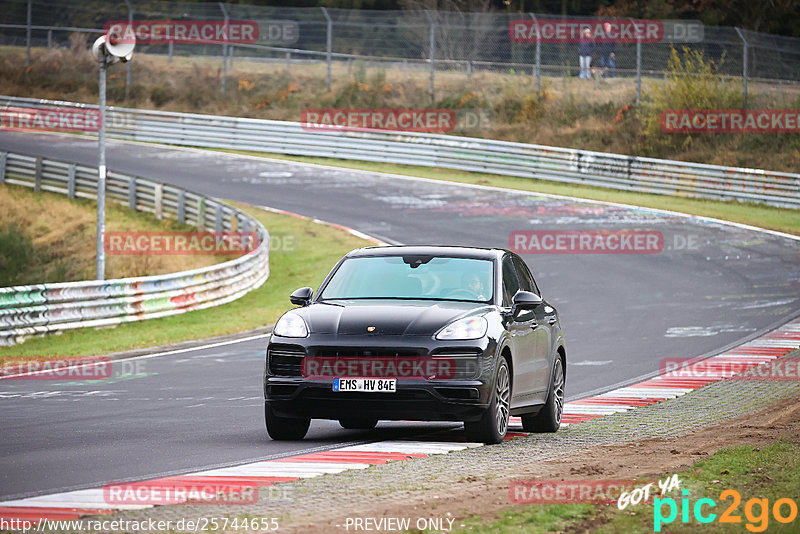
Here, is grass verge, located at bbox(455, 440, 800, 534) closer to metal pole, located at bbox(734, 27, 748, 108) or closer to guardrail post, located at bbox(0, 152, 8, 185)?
metal pole, located at bbox(734, 27, 748, 108)

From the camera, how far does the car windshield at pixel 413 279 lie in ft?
35.6

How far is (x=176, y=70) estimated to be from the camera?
2231 inches

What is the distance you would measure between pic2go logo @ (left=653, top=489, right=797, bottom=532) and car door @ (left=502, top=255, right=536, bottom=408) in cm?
362

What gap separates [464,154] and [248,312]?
20681 mm

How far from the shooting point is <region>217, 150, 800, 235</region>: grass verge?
35.3 metres

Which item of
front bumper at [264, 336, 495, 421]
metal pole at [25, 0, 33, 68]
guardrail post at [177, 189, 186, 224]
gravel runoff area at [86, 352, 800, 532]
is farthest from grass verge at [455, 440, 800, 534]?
metal pole at [25, 0, 33, 68]

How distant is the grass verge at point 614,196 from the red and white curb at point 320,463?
1954cm

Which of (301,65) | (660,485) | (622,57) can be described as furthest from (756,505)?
(301,65)

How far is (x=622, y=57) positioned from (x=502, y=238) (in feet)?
44.1

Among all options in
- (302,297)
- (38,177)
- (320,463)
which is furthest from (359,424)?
(38,177)

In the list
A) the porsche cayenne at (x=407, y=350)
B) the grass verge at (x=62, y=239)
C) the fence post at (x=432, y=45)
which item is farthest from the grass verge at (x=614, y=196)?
the porsche cayenne at (x=407, y=350)

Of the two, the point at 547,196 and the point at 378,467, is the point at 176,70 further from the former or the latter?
the point at 378,467

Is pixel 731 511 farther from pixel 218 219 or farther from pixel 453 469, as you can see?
pixel 218 219

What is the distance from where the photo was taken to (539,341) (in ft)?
37.6
